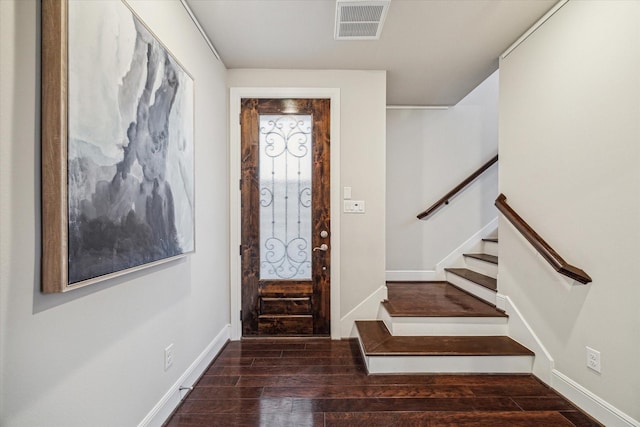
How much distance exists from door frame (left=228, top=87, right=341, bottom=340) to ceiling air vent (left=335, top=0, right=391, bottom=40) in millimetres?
649

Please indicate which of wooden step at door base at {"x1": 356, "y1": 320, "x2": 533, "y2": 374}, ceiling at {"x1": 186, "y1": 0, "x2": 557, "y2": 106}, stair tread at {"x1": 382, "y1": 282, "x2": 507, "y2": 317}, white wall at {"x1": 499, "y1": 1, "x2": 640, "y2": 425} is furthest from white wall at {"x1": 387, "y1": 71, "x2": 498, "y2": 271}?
wooden step at door base at {"x1": 356, "y1": 320, "x2": 533, "y2": 374}

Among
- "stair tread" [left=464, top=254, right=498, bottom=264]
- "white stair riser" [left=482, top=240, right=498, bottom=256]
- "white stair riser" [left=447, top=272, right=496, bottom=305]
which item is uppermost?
"white stair riser" [left=482, top=240, right=498, bottom=256]

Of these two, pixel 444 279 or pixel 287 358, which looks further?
pixel 444 279

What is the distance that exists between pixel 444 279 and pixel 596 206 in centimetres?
239

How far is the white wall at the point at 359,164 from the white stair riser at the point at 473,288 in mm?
999

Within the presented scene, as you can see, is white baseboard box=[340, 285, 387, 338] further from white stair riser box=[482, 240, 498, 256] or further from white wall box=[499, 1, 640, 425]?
white stair riser box=[482, 240, 498, 256]

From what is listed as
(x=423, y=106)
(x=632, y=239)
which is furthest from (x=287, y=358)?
(x=423, y=106)

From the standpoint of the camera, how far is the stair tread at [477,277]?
2.90 m

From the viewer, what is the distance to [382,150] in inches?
115

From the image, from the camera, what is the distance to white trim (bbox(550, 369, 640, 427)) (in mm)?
1598

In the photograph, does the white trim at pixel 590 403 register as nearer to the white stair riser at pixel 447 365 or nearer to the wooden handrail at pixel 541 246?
the white stair riser at pixel 447 365

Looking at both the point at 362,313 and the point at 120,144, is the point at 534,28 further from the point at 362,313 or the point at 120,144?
the point at 120,144

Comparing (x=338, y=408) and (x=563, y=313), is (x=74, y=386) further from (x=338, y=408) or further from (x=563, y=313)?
(x=563, y=313)

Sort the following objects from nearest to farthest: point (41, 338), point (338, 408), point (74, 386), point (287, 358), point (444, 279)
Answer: point (41, 338) → point (74, 386) → point (338, 408) → point (287, 358) → point (444, 279)
